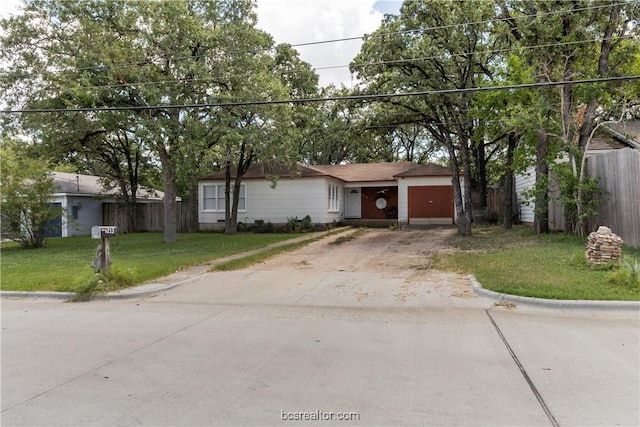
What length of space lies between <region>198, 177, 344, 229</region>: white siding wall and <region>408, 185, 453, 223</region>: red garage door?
4.64m

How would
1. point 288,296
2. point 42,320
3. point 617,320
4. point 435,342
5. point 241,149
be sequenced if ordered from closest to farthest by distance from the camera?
1. point 435,342
2. point 617,320
3. point 42,320
4. point 288,296
5. point 241,149

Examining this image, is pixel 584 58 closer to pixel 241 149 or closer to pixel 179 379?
pixel 241 149

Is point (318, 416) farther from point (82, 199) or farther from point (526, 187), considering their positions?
point (82, 199)

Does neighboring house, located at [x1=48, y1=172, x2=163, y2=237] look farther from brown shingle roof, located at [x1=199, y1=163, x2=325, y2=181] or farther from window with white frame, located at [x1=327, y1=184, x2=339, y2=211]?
window with white frame, located at [x1=327, y1=184, x2=339, y2=211]

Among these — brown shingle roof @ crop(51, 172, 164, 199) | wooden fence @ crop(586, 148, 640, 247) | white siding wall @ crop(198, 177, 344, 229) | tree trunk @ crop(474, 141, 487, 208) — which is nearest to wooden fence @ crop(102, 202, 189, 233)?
brown shingle roof @ crop(51, 172, 164, 199)

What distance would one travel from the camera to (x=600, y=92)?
14156 mm

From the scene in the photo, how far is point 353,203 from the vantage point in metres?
30.1

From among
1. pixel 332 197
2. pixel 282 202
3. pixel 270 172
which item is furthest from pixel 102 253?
pixel 332 197

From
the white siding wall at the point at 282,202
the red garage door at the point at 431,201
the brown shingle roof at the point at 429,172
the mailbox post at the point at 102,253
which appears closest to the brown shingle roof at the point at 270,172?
the white siding wall at the point at 282,202

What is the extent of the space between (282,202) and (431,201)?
328 inches

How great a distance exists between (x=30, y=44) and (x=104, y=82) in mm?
3424

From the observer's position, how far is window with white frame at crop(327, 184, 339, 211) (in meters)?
25.9

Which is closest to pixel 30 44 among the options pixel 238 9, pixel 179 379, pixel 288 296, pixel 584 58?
pixel 238 9

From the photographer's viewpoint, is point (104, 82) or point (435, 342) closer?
point (435, 342)
